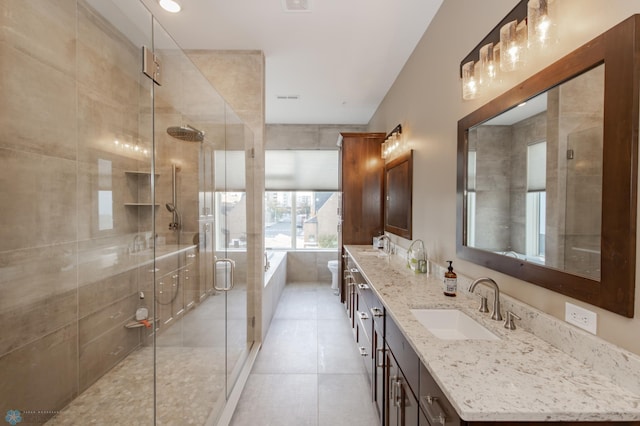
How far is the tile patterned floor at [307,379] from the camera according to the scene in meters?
1.97

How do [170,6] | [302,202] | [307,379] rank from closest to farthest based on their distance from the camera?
[170,6], [307,379], [302,202]

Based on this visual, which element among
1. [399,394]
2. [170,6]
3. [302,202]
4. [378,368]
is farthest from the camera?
[302,202]

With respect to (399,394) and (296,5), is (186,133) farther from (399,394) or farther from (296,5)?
(399,394)

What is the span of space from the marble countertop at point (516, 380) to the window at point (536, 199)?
384mm

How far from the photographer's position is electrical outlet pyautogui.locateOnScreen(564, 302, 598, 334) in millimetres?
946

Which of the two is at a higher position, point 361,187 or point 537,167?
point 361,187

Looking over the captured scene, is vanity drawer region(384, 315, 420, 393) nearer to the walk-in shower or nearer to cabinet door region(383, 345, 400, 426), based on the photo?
cabinet door region(383, 345, 400, 426)

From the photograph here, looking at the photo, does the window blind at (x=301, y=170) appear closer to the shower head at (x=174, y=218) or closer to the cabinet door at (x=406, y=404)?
the shower head at (x=174, y=218)

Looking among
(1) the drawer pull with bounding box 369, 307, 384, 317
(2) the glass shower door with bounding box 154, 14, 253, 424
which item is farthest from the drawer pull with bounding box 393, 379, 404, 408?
(2) the glass shower door with bounding box 154, 14, 253, 424

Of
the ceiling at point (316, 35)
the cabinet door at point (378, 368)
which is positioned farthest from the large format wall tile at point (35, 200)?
the cabinet door at point (378, 368)

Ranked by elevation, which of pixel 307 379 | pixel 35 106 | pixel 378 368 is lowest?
pixel 307 379

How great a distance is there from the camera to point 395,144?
3.27m

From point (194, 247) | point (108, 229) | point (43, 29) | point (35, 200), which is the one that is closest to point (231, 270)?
point (194, 247)

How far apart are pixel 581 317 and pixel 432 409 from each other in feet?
2.06
